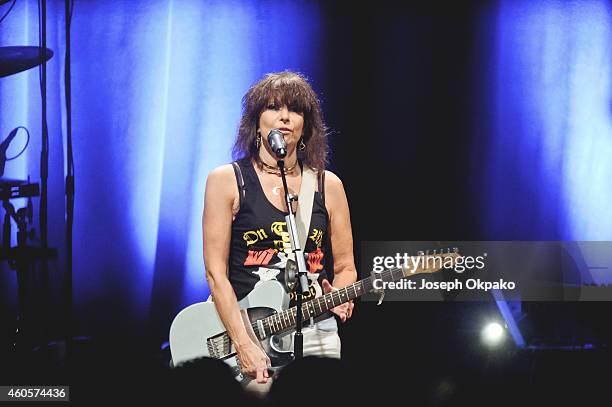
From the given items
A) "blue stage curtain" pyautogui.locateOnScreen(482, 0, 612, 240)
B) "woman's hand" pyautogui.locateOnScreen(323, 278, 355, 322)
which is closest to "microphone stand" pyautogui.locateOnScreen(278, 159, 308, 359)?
"woman's hand" pyautogui.locateOnScreen(323, 278, 355, 322)

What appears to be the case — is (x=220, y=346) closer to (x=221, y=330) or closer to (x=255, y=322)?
(x=221, y=330)

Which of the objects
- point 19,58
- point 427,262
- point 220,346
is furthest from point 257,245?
point 19,58

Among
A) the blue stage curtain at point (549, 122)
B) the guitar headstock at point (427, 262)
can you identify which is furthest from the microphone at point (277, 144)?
the blue stage curtain at point (549, 122)

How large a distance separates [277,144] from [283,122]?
0.43m

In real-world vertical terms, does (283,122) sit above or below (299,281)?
above

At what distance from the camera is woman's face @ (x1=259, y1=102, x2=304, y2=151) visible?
3.76 metres

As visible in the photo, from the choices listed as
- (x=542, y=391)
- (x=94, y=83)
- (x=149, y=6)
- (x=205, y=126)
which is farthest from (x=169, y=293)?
(x=542, y=391)

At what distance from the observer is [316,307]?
367 centimetres

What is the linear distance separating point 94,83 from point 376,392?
4.03 m

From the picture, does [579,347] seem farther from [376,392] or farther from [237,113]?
[376,392]

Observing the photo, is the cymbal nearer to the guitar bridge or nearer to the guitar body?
the guitar body

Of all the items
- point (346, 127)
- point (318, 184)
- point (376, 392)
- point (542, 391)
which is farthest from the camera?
point (346, 127)

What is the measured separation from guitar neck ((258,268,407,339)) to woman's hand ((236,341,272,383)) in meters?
0.13

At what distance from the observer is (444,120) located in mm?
5379
